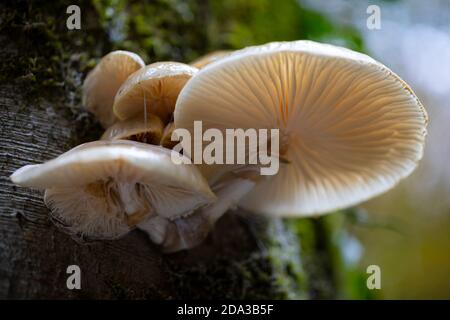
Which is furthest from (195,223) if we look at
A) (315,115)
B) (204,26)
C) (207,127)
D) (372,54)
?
(372,54)

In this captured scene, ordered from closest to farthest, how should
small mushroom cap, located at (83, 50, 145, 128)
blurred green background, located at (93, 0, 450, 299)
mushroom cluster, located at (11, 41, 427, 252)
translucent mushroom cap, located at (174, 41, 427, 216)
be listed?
mushroom cluster, located at (11, 41, 427, 252) < translucent mushroom cap, located at (174, 41, 427, 216) < small mushroom cap, located at (83, 50, 145, 128) < blurred green background, located at (93, 0, 450, 299)

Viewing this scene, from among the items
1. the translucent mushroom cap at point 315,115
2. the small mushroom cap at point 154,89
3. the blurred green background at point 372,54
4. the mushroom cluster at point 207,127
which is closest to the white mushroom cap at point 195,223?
the mushroom cluster at point 207,127

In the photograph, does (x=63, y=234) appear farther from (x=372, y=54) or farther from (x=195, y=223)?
(x=372, y=54)

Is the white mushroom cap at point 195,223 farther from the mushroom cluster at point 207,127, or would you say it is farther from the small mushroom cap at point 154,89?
the small mushroom cap at point 154,89

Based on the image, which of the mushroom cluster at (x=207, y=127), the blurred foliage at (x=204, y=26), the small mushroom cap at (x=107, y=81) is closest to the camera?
the mushroom cluster at (x=207, y=127)

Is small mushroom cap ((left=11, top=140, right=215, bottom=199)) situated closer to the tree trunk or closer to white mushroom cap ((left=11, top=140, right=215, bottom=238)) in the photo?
white mushroom cap ((left=11, top=140, right=215, bottom=238))

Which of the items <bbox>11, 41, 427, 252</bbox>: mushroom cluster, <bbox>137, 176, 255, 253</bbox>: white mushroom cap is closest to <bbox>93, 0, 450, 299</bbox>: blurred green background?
<bbox>11, 41, 427, 252</bbox>: mushroom cluster
